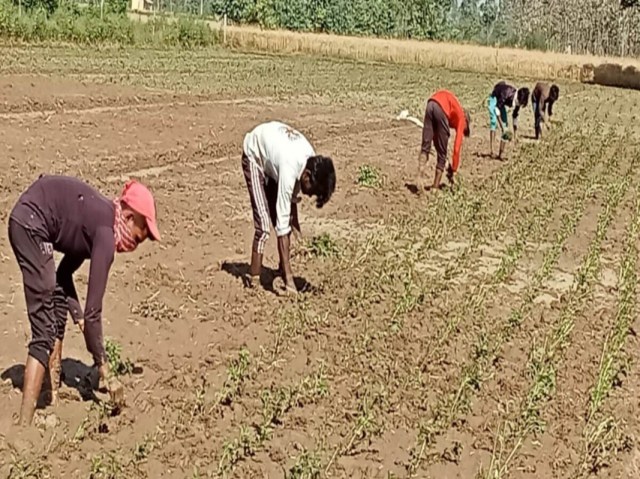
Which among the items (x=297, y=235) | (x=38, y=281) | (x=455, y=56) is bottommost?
(x=297, y=235)

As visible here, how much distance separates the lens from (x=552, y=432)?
5543 mm

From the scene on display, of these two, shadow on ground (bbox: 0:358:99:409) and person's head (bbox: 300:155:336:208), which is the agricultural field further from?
person's head (bbox: 300:155:336:208)

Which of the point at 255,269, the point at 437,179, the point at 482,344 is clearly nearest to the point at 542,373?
the point at 482,344

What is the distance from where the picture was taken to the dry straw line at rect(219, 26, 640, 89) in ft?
128

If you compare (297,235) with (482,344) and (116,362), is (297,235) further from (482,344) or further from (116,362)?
(116,362)

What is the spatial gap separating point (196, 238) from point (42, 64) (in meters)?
17.2

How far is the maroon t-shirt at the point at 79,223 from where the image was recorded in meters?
4.49

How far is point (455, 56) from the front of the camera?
1585 inches

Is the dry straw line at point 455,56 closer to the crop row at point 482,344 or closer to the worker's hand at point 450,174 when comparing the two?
the worker's hand at point 450,174

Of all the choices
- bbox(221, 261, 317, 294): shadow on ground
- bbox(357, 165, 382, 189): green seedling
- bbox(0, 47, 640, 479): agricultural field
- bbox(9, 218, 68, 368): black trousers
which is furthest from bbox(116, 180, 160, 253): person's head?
bbox(357, 165, 382, 189): green seedling

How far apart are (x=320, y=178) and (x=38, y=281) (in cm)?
234

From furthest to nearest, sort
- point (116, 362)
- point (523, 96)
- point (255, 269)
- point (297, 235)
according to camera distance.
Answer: point (523, 96), point (297, 235), point (255, 269), point (116, 362)

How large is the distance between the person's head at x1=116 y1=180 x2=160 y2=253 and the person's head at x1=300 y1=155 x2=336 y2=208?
2033 mm

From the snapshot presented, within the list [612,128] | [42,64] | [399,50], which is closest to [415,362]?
[612,128]
